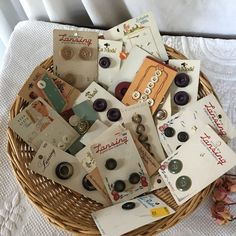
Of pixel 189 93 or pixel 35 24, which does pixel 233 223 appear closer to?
pixel 189 93

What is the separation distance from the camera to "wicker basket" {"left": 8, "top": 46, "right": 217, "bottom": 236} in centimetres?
61

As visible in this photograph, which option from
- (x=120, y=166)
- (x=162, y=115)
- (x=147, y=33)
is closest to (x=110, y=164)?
(x=120, y=166)

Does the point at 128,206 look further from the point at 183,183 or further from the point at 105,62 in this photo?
the point at 105,62

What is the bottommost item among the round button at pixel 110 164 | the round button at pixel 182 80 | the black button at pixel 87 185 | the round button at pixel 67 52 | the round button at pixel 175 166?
the round button at pixel 175 166

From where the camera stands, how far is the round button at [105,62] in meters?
0.76

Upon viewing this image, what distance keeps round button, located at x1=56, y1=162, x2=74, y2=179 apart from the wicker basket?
2 centimetres

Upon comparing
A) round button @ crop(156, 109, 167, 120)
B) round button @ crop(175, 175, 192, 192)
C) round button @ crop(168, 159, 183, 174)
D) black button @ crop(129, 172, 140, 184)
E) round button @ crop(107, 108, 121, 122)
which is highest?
round button @ crop(107, 108, 121, 122)

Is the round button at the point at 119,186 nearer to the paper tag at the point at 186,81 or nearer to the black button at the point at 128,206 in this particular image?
the black button at the point at 128,206

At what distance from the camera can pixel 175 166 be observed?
0.68 meters

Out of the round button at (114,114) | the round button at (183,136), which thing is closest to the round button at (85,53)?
the round button at (114,114)

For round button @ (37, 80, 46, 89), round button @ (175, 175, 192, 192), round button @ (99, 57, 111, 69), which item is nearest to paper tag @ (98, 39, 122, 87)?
round button @ (99, 57, 111, 69)

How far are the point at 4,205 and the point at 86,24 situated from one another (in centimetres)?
46

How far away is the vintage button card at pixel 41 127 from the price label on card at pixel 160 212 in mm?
198

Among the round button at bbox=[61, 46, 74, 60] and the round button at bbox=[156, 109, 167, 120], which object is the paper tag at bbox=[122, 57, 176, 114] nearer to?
the round button at bbox=[156, 109, 167, 120]
